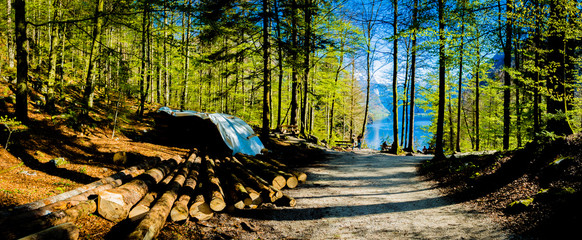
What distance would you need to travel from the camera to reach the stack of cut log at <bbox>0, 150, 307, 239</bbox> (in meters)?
2.83

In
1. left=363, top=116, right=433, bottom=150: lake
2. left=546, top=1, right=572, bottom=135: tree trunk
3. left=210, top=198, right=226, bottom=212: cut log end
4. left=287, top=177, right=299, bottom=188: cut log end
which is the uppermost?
left=546, top=1, right=572, bottom=135: tree trunk

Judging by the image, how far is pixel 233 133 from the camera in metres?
10.4

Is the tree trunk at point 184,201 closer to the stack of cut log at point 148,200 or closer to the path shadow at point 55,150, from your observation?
the stack of cut log at point 148,200

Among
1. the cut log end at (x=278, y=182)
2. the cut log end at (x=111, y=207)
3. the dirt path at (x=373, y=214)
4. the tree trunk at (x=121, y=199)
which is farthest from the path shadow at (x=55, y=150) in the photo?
the dirt path at (x=373, y=214)

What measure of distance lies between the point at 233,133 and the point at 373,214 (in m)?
6.90

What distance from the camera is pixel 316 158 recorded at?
1159 cm

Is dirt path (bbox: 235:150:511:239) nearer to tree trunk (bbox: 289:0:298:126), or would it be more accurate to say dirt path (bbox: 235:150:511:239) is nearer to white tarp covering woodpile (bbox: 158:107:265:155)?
white tarp covering woodpile (bbox: 158:107:265:155)

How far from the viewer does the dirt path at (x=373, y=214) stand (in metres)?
4.13

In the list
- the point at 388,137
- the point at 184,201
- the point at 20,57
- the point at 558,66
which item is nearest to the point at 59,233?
the point at 184,201

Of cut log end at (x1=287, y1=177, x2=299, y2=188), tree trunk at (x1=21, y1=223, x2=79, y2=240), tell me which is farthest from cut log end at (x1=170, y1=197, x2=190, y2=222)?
cut log end at (x1=287, y1=177, x2=299, y2=188)

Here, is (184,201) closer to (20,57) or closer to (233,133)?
(233,133)

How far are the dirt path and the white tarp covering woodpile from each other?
370cm

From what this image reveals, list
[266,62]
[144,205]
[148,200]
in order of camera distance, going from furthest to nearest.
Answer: [266,62]
[148,200]
[144,205]

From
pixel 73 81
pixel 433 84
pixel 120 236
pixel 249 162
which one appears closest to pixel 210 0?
pixel 249 162
